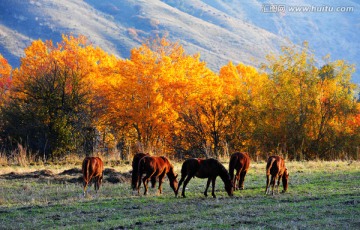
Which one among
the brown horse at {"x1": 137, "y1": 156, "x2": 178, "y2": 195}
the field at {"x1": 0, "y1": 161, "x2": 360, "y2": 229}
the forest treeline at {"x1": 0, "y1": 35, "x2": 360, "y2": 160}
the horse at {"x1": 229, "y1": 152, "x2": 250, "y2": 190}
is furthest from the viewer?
the forest treeline at {"x1": 0, "y1": 35, "x2": 360, "y2": 160}

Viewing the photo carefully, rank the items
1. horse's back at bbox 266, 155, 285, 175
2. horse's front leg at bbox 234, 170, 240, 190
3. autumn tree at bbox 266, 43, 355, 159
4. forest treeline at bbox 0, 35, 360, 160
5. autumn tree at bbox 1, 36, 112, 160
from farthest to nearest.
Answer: autumn tree at bbox 266, 43, 355, 159, forest treeline at bbox 0, 35, 360, 160, autumn tree at bbox 1, 36, 112, 160, horse's front leg at bbox 234, 170, 240, 190, horse's back at bbox 266, 155, 285, 175

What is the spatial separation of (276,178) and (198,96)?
23865mm

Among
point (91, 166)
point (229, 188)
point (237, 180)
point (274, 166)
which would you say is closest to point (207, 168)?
point (229, 188)

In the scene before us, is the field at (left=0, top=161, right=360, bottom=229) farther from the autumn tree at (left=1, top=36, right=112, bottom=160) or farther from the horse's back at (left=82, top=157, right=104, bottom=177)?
the autumn tree at (left=1, top=36, right=112, bottom=160)

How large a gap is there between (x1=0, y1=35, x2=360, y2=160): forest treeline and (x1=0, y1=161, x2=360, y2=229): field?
12092 mm

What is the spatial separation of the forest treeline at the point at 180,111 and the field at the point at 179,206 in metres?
12.1

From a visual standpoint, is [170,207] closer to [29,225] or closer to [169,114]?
[29,225]


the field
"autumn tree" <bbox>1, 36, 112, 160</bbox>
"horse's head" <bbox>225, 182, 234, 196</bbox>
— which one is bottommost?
the field

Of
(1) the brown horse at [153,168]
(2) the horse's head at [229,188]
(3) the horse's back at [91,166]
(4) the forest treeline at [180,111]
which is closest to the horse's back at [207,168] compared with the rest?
(2) the horse's head at [229,188]

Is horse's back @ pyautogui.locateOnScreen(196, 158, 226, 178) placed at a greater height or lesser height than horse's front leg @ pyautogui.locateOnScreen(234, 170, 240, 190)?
greater

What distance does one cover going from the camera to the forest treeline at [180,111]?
33.0 metres

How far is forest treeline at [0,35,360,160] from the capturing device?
33.0 m

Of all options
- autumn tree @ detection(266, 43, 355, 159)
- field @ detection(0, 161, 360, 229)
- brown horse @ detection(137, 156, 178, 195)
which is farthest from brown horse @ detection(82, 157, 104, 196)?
autumn tree @ detection(266, 43, 355, 159)

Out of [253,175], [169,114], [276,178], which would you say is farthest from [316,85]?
[276,178]
